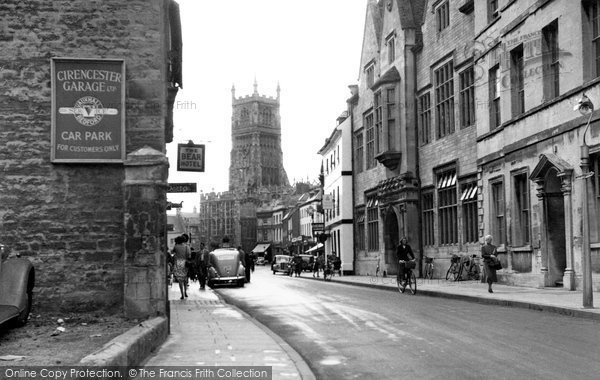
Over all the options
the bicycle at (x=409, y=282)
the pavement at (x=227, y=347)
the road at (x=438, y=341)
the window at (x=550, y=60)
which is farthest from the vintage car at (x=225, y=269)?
the pavement at (x=227, y=347)

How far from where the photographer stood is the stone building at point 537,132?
2056 cm

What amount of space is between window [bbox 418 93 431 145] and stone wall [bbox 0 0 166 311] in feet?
82.6

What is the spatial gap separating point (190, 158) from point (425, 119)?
61.5 ft

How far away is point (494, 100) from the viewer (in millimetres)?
28172

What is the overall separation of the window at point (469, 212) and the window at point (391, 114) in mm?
8416

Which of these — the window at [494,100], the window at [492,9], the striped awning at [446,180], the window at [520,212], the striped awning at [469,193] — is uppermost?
the window at [492,9]

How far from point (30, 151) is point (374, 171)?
33.8 m

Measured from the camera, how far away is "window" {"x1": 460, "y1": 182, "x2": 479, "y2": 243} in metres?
30.7

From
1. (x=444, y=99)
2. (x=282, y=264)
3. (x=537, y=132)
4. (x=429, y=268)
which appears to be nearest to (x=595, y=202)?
(x=537, y=132)

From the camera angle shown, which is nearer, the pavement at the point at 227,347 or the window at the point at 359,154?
the pavement at the point at 227,347

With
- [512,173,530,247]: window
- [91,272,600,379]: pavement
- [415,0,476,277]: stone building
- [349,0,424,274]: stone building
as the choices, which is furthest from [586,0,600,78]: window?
[349,0,424,274]: stone building

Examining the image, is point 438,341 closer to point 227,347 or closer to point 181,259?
Answer: point 227,347

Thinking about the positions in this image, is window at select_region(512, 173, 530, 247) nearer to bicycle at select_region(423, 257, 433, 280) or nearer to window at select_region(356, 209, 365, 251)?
bicycle at select_region(423, 257, 433, 280)

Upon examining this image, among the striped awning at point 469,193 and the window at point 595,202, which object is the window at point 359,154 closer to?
the striped awning at point 469,193
